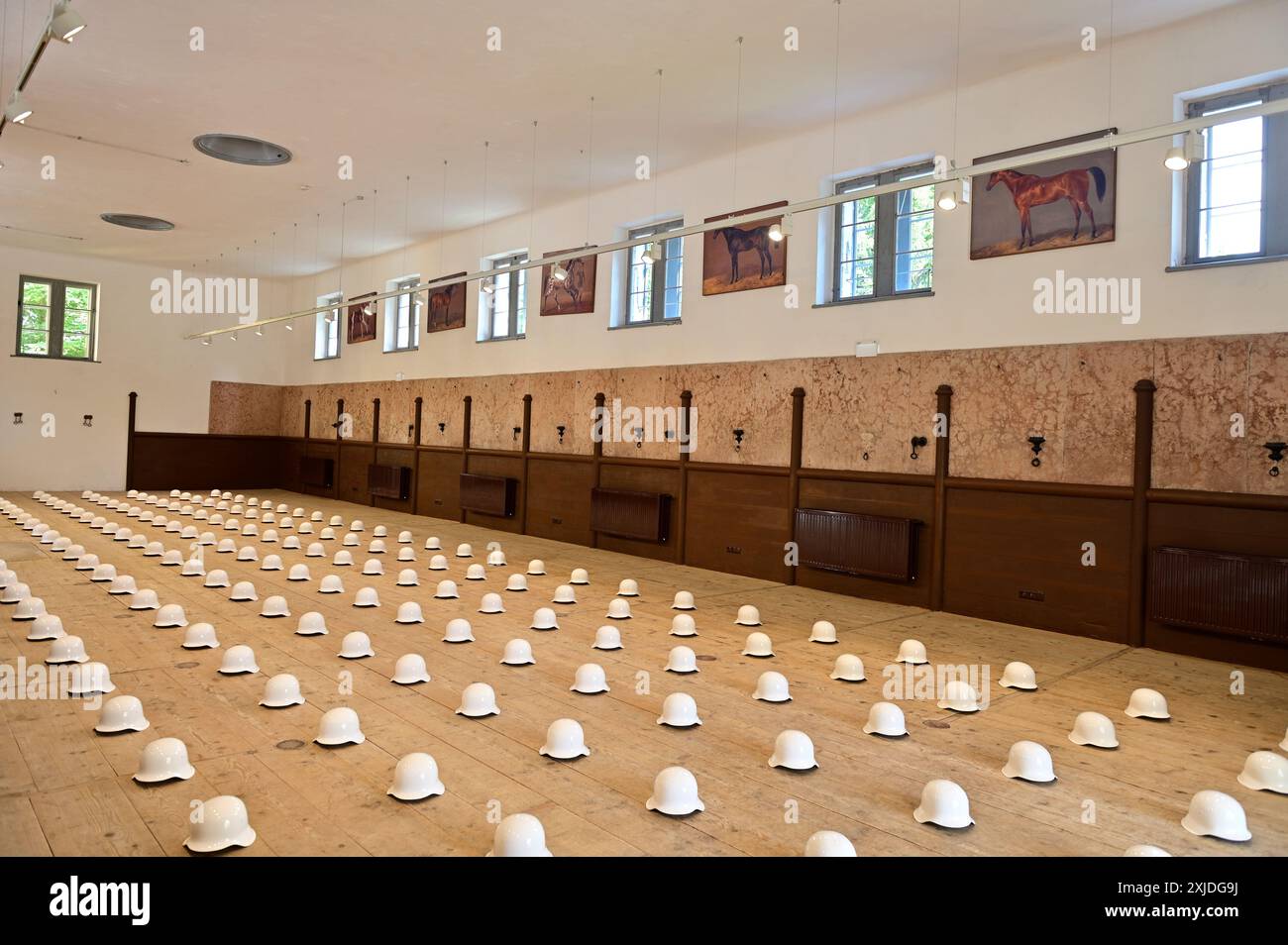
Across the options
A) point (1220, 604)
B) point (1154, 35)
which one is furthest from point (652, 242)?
point (1220, 604)

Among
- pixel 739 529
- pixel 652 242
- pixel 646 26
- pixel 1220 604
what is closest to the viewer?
pixel 1220 604

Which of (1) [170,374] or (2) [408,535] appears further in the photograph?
(1) [170,374]

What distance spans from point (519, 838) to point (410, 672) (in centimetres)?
287

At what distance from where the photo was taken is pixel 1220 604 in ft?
23.9

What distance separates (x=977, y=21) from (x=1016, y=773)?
7134 mm

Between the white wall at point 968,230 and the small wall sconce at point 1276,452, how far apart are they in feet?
3.37

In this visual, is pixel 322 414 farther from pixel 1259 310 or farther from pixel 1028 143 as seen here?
pixel 1259 310

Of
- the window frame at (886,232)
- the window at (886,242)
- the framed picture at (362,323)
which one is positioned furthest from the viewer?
the framed picture at (362,323)

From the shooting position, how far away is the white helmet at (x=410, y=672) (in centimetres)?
580

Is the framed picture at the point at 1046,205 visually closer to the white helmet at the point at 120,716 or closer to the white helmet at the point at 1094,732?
the white helmet at the point at 1094,732

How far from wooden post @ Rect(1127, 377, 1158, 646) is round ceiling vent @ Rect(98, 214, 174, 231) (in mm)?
17814

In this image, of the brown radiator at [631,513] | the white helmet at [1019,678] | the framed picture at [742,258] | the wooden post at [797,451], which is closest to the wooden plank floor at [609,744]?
the white helmet at [1019,678]

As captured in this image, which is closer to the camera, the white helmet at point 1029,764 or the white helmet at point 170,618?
the white helmet at point 1029,764

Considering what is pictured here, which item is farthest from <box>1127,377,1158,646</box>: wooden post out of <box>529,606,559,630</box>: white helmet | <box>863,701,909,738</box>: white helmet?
<box>529,606,559,630</box>: white helmet
